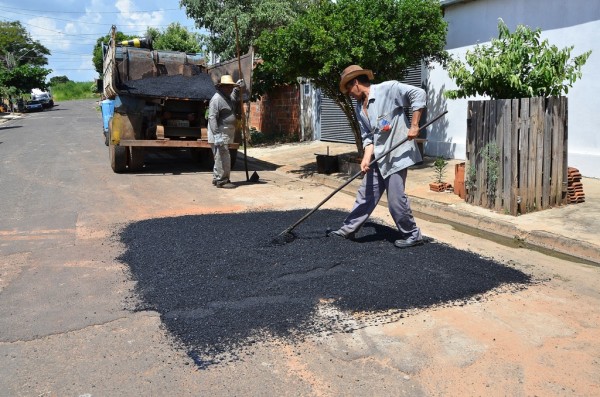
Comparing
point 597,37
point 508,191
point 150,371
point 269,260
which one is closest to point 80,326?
point 150,371

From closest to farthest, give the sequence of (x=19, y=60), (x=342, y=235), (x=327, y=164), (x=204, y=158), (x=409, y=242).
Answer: (x=409, y=242) → (x=342, y=235) → (x=327, y=164) → (x=204, y=158) → (x=19, y=60)

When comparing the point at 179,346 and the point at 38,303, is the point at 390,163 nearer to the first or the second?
the point at 179,346

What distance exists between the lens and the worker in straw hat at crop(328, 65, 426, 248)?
5234 millimetres

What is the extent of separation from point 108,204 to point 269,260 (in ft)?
12.9

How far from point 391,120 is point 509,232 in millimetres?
2055

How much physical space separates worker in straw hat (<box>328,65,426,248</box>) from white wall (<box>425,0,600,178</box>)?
182 inches

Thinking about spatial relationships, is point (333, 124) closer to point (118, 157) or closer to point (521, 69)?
point (118, 157)

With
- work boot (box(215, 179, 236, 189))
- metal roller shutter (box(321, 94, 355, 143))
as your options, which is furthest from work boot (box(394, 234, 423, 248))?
metal roller shutter (box(321, 94, 355, 143))

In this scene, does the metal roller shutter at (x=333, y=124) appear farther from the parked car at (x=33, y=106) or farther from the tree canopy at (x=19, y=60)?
the parked car at (x=33, y=106)

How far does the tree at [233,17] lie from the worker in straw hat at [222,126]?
8.50m

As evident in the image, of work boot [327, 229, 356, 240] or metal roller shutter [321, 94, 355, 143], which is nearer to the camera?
work boot [327, 229, 356, 240]

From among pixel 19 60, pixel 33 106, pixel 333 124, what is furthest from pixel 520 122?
pixel 19 60

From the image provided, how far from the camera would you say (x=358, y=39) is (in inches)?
346

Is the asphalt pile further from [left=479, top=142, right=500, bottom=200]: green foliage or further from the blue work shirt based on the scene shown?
the blue work shirt
